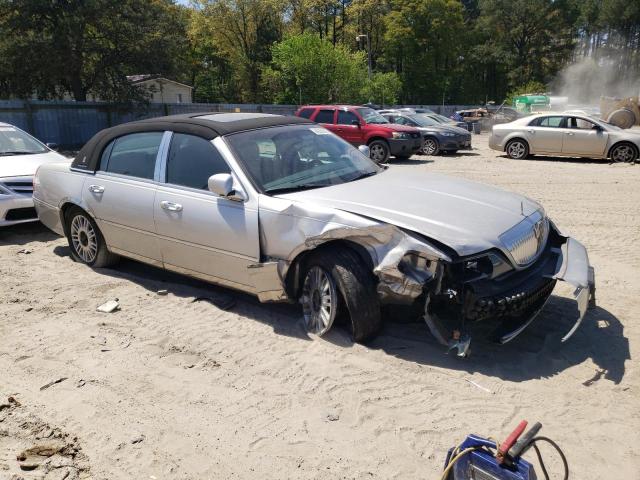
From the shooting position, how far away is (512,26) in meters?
67.2

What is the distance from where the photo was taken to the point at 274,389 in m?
3.68

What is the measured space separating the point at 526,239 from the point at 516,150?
1447 centimetres

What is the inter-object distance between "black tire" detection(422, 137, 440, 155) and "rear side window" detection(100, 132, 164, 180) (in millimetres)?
15416

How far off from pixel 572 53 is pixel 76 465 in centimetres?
7474

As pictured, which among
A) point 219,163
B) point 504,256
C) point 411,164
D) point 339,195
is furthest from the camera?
point 411,164

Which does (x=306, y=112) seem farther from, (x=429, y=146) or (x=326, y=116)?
(x=429, y=146)

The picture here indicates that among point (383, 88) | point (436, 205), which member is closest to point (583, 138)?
point (436, 205)

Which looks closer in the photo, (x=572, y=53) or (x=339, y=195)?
(x=339, y=195)

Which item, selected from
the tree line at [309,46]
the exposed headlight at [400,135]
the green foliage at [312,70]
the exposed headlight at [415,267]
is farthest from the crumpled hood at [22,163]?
the green foliage at [312,70]

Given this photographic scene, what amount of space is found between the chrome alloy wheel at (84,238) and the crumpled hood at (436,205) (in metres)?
2.75

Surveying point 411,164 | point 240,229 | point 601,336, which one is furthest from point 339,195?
point 411,164

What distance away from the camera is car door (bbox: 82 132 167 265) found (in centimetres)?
523

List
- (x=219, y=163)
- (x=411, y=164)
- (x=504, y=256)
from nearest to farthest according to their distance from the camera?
(x=504, y=256) < (x=219, y=163) < (x=411, y=164)

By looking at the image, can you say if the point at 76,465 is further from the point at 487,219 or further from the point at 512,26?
the point at 512,26
